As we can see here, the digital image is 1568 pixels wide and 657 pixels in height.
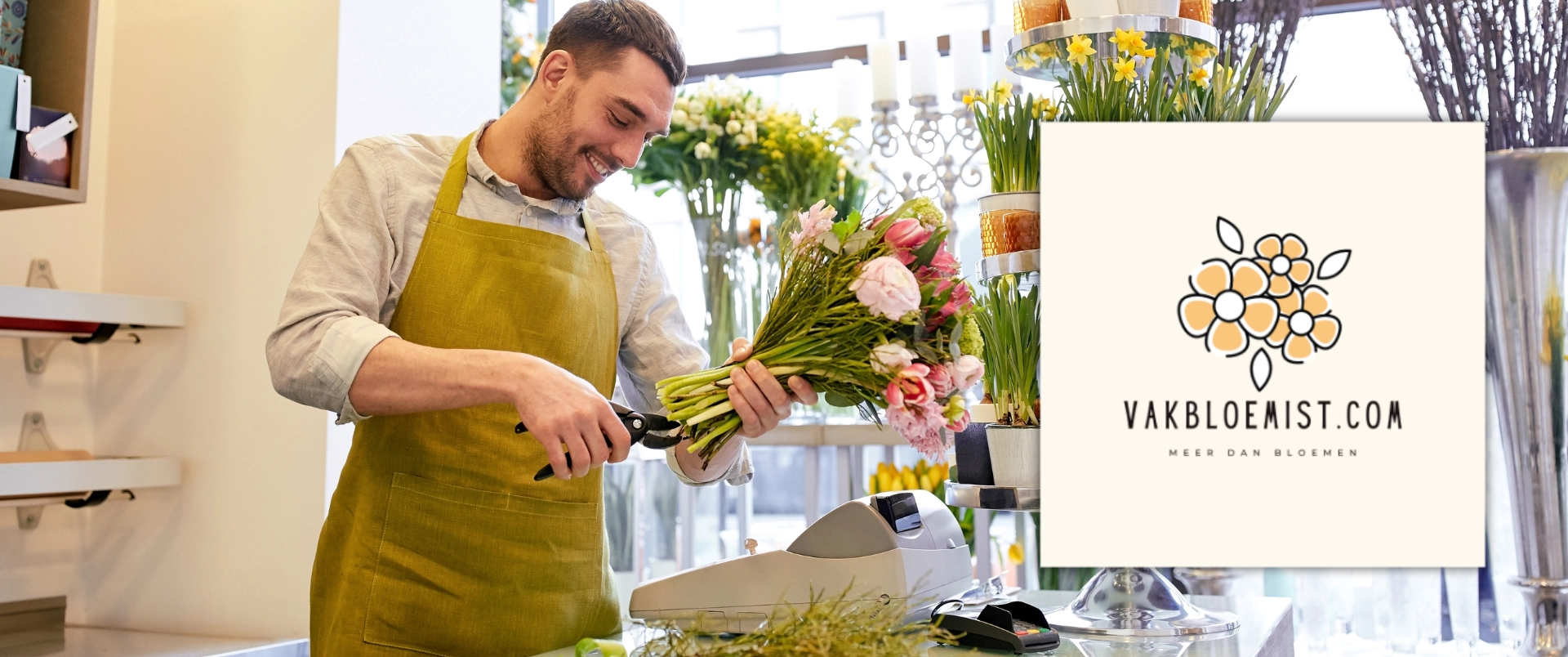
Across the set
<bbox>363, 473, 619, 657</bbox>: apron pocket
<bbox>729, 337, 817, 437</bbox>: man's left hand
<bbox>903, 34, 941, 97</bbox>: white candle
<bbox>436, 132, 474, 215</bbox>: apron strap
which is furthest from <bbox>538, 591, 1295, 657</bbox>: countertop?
<bbox>903, 34, 941, 97</bbox>: white candle

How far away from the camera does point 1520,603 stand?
90.4 inches

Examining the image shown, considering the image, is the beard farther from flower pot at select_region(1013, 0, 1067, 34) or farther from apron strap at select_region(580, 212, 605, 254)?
flower pot at select_region(1013, 0, 1067, 34)

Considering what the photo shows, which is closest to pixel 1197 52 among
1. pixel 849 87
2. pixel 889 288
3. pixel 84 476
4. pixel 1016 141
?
pixel 1016 141

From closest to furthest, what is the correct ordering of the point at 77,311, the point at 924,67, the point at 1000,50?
the point at 77,311, the point at 1000,50, the point at 924,67

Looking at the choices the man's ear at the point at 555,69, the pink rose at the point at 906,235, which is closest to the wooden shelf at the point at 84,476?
the man's ear at the point at 555,69

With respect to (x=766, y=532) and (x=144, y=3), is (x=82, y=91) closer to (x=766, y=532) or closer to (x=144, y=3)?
(x=144, y=3)

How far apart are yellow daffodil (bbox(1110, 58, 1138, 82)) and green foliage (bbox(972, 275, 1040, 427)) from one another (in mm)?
296

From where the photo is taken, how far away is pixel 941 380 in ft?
4.26

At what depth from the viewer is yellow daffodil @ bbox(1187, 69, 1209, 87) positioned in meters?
1.55

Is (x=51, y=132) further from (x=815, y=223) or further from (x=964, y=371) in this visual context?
(x=964, y=371)

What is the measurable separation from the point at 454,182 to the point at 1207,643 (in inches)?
46.2

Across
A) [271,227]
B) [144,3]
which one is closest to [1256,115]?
[271,227]

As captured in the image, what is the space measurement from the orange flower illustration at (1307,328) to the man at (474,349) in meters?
0.58

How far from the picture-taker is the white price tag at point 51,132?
6.97 feet
